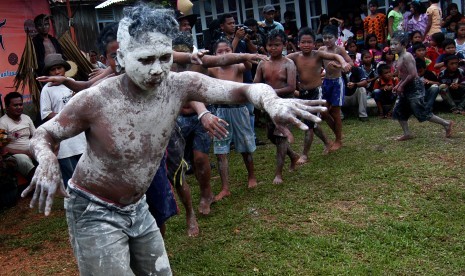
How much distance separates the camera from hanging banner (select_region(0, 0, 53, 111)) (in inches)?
316

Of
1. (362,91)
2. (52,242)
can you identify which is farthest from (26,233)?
(362,91)

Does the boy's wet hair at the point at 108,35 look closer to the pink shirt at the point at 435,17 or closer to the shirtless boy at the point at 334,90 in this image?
the shirtless boy at the point at 334,90

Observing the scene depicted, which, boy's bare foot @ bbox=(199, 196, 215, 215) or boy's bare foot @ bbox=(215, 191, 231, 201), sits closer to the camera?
boy's bare foot @ bbox=(199, 196, 215, 215)

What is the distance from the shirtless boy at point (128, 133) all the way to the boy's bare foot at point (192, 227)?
73.2 inches

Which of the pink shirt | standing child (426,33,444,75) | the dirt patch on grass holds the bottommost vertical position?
the dirt patch on grass

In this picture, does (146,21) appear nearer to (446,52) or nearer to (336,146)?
(336,146)

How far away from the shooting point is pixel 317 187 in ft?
18.4

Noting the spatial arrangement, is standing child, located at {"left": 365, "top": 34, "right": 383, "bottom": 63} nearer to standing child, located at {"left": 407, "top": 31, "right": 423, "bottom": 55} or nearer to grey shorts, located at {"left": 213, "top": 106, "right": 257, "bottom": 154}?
standing child, located at {"left": 407, "top": 31, "right": 423, "bottom": 55}

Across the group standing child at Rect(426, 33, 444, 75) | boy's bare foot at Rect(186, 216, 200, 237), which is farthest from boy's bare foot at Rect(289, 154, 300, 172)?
standing child at Rect(426, 33, 444, 75)

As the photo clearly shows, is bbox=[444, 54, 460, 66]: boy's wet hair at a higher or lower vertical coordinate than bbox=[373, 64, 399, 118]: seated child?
higher

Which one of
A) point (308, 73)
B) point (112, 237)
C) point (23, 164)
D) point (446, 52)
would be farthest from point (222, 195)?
point (446, 52)

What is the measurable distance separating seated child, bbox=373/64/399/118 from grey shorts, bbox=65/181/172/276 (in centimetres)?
752

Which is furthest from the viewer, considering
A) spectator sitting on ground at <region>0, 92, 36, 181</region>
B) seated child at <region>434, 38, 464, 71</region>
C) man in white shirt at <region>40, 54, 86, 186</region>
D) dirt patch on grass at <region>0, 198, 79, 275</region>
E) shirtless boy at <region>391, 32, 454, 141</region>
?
seated child at <region>434, 38, 464, 71</region>

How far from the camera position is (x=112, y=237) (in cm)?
256
